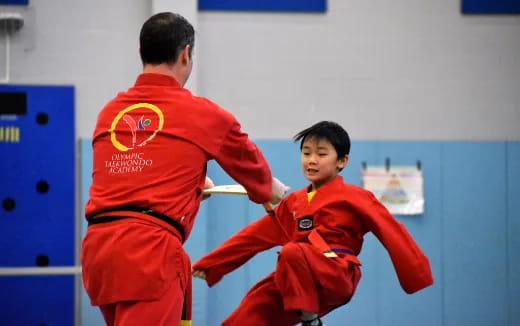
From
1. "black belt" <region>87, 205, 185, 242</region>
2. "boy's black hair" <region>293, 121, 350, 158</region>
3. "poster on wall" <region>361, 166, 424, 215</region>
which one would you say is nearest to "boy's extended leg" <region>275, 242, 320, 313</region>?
"boy's black hair" <region>293, 121, 350, 158</region>

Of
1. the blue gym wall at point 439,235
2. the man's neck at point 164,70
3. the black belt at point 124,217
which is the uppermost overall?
Result: the man's neck at point 164,70

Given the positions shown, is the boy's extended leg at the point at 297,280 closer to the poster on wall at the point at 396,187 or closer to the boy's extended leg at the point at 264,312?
the boy's extended leg at the point at 264,312

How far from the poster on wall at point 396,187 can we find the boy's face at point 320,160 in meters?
1.98

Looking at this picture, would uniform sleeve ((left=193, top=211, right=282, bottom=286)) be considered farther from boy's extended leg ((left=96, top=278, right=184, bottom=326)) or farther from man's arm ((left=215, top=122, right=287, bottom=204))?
boy's extended leg ((left=96, top=278, right=184, bottom=326))

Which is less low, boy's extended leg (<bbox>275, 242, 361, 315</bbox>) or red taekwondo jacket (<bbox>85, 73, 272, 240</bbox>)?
red taekwondo jacket (<bbox>85, 73, 272, 240</bbox>)

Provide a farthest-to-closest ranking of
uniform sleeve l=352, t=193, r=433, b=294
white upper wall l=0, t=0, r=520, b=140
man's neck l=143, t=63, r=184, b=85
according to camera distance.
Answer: white upper wall l=0, t=0, r=520, b=140 → uniform sleeve l=352, t=193, r=433, b=294 → man's neck l=143, t=63, r=184, b=85

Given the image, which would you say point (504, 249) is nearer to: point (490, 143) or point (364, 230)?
point (490, 143)

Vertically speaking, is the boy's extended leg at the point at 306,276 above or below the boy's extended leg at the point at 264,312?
above

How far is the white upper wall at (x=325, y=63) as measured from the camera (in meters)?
5.36

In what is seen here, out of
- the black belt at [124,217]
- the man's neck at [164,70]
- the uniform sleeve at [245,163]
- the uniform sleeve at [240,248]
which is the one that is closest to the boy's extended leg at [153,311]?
the black belt at [124,217]

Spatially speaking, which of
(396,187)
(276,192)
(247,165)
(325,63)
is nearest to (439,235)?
(396,187)

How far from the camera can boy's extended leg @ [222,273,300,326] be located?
11.0 ft

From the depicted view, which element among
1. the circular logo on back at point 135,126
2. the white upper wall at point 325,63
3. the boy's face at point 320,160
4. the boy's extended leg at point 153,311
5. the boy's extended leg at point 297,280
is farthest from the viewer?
the white upper wall at point 325,63

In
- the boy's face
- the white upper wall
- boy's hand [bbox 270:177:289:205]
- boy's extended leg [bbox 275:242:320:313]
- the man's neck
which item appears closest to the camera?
the man's neck
